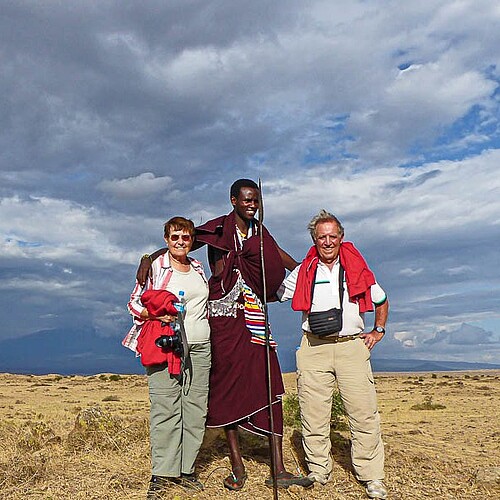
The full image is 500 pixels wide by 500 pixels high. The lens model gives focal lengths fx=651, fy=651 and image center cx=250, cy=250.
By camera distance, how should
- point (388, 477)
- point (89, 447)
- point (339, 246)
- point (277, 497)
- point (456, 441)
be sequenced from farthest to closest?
1. point (456, 441)
2. point (89, 447)
3. point (388, 477)
4. point (339, 246)
5. point (277, 497)

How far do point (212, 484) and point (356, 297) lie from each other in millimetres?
2259

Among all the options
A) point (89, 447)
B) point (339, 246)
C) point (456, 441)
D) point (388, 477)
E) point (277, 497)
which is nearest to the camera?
point (277, 497)

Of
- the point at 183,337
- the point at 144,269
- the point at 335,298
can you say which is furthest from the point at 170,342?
the point at 335,298

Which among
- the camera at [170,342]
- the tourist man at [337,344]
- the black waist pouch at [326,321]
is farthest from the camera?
the tourist man at [337,344]

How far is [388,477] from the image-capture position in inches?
254

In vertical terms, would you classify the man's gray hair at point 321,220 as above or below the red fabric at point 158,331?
above

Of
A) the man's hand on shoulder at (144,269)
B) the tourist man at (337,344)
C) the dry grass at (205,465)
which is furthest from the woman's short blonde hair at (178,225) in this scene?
the dry grass at (205,465)

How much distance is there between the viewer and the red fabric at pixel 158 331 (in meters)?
5.61

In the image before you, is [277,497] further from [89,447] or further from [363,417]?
[89,447]

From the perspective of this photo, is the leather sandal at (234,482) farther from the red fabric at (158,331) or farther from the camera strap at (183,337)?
the camera strap at (183,337)

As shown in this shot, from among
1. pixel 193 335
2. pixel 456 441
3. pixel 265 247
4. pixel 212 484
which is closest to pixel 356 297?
pixel 265 247

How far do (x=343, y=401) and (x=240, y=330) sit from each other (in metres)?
1.15

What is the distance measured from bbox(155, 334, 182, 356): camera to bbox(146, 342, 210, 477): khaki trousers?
0.21m

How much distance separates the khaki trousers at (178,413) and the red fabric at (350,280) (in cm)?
97
